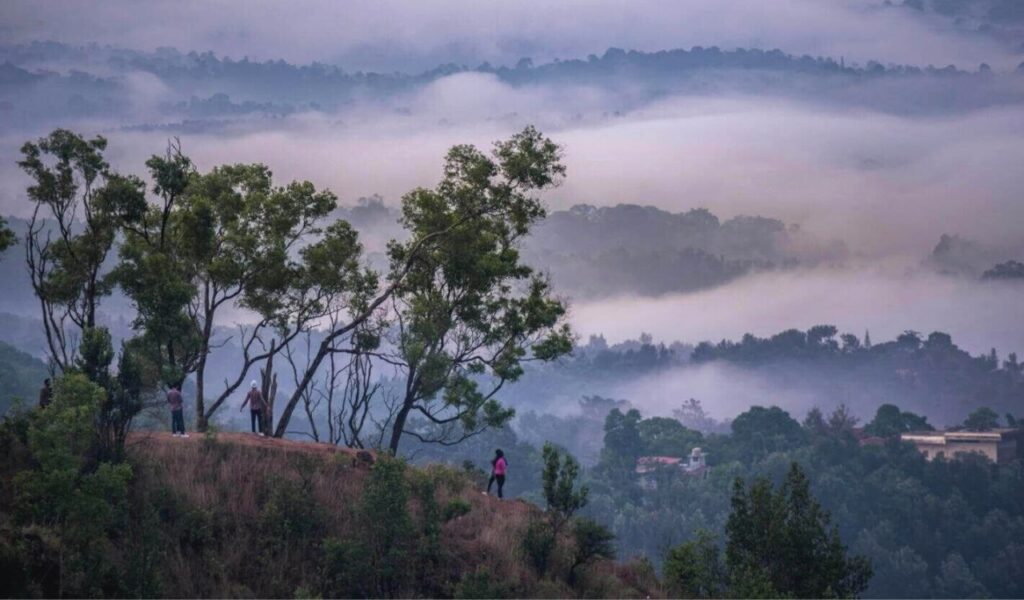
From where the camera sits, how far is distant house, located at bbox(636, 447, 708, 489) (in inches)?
4535

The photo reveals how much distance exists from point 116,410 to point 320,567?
5714mm

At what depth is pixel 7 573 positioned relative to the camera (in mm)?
21719

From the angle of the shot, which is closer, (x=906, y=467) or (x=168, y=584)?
(x=168, y=584)

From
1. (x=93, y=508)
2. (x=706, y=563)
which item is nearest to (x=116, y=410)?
(x=93, y=508)

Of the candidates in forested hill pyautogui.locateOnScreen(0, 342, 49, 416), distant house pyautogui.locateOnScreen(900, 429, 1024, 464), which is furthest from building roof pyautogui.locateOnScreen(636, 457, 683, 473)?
forested hill pyautogui.locateOnScreen(0, 342, 49, 416)

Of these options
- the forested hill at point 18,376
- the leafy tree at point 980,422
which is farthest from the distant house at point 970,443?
the forested hill at point 18,376

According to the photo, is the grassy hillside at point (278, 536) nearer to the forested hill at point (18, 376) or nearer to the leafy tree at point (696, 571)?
the leafy tree at point (696, 571)

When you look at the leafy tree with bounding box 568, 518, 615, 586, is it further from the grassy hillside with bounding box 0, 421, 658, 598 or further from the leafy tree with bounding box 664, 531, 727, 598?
the leafy tree with bounding box 664, 531, 727, 598

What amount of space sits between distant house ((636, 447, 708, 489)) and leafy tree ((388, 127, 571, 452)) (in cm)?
7856

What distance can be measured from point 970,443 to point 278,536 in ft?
338

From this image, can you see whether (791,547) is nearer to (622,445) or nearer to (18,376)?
(18,376)

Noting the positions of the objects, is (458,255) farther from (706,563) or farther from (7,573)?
(7,573)

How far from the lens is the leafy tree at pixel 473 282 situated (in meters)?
36.8

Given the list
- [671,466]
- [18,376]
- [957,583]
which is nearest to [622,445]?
[671,466]
